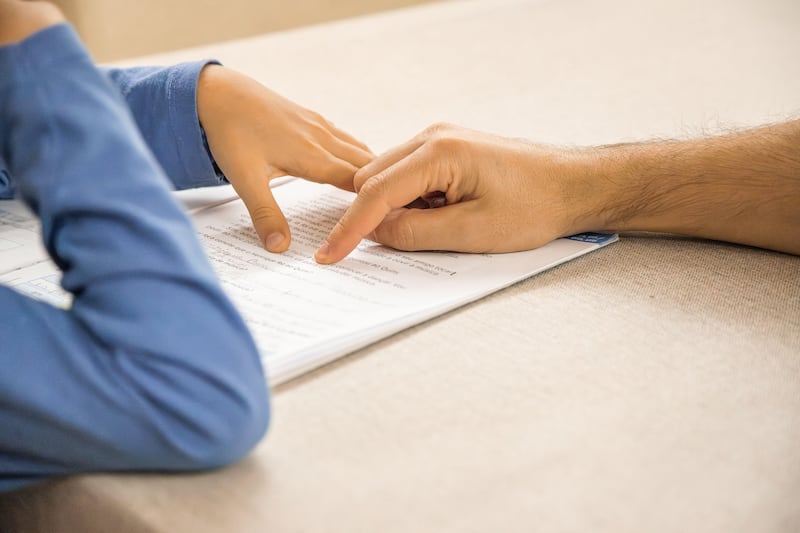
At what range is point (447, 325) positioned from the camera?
67 cm

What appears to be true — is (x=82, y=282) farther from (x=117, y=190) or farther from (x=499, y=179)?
(x=499, y=179)

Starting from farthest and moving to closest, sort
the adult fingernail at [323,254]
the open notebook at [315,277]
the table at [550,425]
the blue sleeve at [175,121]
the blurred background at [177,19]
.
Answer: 1. the blurred background at [177,19]
2. the blue sleeve at [175,121]
3. the adult fingernail at [323,254]
4. the open notebook at [315,277]
5. the table at [550,425]

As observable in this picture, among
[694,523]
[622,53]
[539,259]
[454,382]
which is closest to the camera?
[694,523]

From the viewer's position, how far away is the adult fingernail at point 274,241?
0.80m

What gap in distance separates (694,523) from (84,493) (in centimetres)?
35

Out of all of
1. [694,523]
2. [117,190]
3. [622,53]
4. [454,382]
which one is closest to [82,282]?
[117,190]

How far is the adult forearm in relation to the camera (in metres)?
0.80

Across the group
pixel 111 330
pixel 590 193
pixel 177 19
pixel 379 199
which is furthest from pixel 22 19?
pixel 177 19

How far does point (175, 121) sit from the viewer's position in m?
0.91

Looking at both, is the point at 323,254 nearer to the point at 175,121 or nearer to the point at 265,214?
the point at 265,214

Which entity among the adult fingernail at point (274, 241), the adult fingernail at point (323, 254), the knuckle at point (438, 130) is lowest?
the adult fingernail at point (274, 241)

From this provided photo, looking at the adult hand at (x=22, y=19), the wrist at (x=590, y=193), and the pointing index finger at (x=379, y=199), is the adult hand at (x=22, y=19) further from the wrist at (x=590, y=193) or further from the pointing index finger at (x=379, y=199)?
the wrist at (x=590, y=193)

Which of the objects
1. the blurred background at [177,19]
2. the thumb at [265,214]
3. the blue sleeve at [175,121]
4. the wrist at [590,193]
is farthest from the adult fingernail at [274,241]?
the blurred background at [177,19]

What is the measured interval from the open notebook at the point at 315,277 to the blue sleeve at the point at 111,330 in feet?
0.34
